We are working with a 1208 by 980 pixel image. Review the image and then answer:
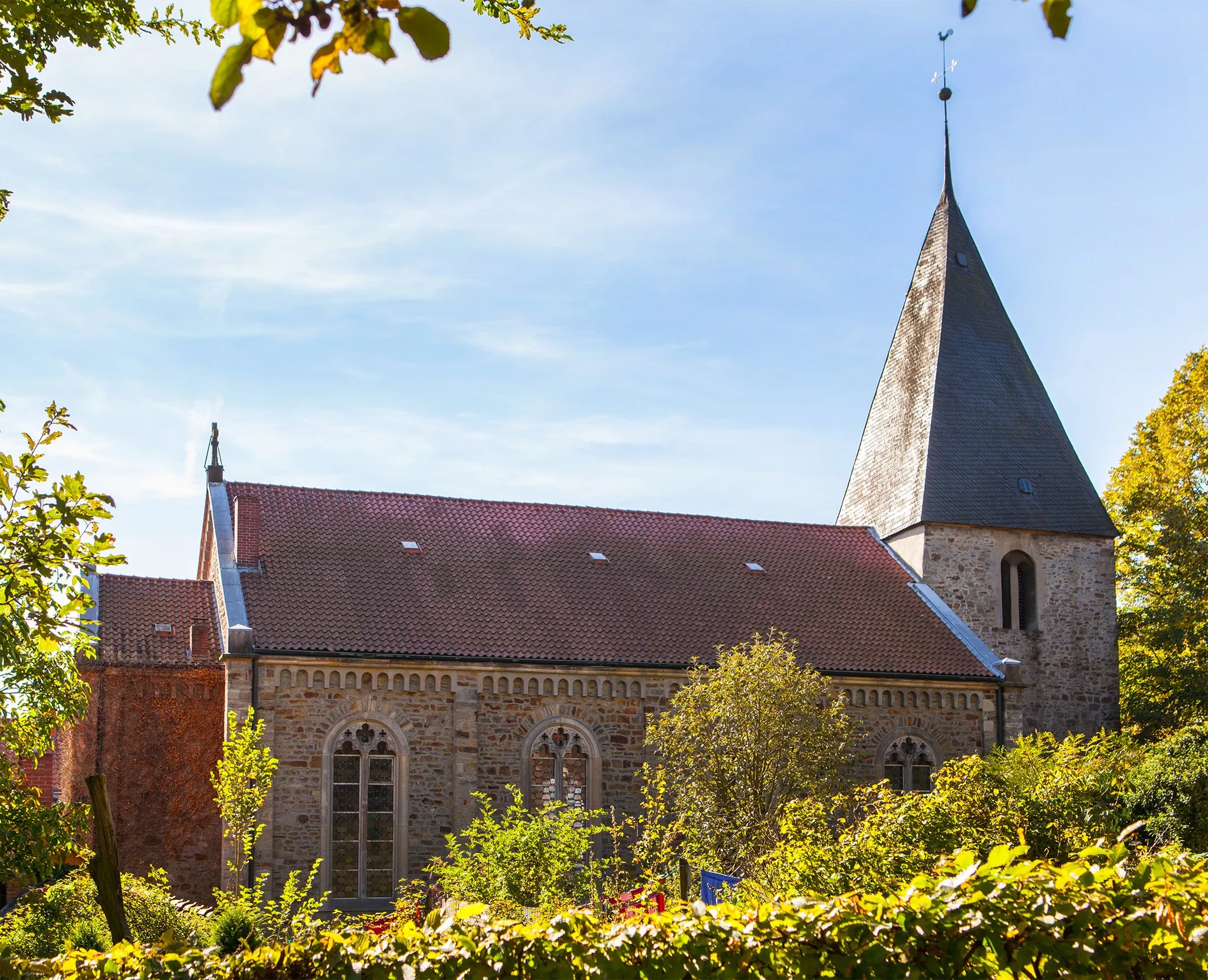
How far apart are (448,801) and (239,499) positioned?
22.3 ft

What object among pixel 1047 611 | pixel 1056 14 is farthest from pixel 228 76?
pixel 1047 611

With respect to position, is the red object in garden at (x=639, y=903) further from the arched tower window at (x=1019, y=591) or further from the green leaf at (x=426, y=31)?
the arched tower window at (x=1019, y=591)

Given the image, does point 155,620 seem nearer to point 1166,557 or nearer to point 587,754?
point 587,754

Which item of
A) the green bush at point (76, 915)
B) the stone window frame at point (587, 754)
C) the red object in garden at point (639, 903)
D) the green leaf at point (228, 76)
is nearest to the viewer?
the green leaf at point (228, 76)

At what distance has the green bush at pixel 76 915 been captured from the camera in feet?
42.0

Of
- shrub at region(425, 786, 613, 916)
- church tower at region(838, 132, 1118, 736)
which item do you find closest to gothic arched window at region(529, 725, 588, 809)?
shrub at region(425, 786, 613, 916)

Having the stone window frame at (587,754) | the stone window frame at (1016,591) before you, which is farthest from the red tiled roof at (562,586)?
the stone window frame at (1016,591)

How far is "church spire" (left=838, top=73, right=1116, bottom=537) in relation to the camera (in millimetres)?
27750

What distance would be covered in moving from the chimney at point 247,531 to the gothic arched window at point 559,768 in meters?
5.94

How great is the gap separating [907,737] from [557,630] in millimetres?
6741

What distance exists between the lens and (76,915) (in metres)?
14.0

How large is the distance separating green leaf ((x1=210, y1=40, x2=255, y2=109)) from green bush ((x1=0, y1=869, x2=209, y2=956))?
11445 millimetres

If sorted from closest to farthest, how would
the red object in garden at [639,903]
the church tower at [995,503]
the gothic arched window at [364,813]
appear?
the red object in garden at [639,903] → the gothic arched window at [364,813] → the church tower at [995,503]

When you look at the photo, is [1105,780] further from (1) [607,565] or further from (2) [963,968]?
(2) [963,968]
